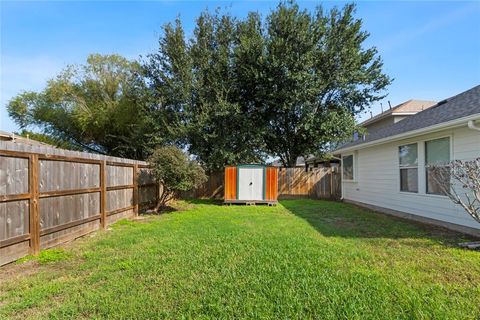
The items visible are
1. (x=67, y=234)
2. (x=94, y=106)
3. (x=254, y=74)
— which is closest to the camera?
(x=67, y=234)

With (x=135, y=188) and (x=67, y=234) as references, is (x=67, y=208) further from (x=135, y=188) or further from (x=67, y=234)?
(x=135, y=188)

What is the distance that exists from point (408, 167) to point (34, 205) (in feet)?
29.1

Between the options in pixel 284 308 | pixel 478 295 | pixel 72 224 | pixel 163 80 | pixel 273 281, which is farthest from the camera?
pixel 163 80

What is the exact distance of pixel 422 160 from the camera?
25.1 feet

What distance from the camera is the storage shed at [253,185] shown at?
12.2 meters

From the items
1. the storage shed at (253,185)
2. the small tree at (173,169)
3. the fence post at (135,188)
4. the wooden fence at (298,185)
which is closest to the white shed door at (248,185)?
the storage shed at (253,185)

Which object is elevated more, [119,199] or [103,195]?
[103,195]

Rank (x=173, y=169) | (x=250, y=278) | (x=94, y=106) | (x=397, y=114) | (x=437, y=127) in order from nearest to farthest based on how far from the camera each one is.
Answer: (x=250, y=278), (x=437, y=127), (x=173, y=169), (x=397, y=114), (x=94, y=106)

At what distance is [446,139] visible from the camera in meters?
6.88

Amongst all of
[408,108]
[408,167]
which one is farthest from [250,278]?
[408,108]

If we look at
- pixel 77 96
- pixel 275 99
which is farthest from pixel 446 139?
pixel 77 96

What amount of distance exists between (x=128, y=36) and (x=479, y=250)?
1249 centimetres

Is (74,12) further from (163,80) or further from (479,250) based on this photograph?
(479,250)

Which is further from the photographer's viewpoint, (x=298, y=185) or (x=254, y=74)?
(x=298, y=185)
